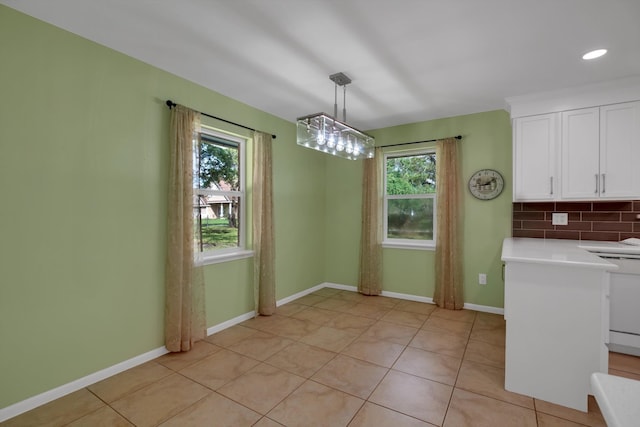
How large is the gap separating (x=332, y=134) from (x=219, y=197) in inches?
58.2

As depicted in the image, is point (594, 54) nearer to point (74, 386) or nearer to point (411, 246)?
point (411, 246)

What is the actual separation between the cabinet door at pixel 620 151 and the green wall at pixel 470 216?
2.69 ft

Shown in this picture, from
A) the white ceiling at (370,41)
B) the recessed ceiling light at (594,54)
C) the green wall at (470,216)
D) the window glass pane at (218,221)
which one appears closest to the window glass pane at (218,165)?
the window glass pane at (218,221)

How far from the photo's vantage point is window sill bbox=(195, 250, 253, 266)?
289 centimetres

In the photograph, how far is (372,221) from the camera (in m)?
4.25

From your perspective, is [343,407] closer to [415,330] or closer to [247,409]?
[247,409]

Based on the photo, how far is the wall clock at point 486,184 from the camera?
354 centimetres

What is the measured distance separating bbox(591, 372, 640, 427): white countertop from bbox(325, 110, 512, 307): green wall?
327cm

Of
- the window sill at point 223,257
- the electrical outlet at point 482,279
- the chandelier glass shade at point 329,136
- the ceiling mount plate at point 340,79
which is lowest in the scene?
the electrical outlet at point 482,279

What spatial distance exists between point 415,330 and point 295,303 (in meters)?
1.61

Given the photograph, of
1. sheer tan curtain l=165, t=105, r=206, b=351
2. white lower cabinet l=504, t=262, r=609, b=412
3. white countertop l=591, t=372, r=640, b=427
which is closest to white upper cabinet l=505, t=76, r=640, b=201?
white lower cabinet l=504, t=262, r=609, b=412

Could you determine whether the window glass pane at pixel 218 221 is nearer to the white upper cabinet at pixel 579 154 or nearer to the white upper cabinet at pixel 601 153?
the white upper cabinet at pixel 579 154

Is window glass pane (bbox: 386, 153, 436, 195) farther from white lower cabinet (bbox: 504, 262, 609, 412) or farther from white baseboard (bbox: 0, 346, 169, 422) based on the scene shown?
white baseboard (bbox: 0, 346, 169, 422)

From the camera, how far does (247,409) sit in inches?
74.2
